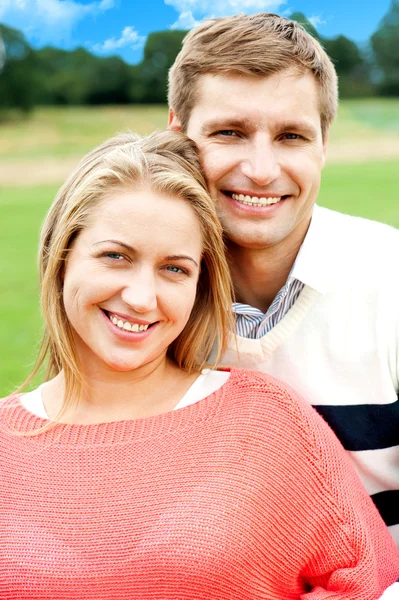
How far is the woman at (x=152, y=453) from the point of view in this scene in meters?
2.11

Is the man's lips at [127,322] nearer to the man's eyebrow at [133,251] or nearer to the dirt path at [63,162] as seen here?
the man's eyebrow at [133,251]

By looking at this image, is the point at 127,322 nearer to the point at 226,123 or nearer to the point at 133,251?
the point at 133,251

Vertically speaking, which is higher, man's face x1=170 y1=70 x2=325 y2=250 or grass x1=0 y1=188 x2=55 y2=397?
man's face x1=170 y1=70 x2=325 y2=250

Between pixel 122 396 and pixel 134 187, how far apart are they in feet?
1.92

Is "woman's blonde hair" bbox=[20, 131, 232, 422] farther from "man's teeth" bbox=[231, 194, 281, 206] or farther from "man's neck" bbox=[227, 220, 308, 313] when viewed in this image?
"man's neck" bbox=[227, 220, 308, 313]

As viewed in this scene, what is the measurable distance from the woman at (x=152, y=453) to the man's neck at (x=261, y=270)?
1.15 feet

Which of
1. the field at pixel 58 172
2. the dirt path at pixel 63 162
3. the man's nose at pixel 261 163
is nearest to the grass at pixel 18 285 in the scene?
the field at pixel 58 172

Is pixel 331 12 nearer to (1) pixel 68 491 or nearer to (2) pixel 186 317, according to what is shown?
(2) pixel 186 317

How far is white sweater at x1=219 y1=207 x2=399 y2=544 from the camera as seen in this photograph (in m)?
2.62

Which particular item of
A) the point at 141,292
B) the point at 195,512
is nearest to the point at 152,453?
the point at 195,512

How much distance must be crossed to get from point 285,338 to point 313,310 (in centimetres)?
12

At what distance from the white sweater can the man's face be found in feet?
0.59

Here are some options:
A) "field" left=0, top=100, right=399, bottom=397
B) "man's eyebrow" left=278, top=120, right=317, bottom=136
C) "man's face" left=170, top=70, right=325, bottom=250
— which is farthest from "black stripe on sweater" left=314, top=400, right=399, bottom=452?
"field" left=0, top=100, right=399, bottom=397

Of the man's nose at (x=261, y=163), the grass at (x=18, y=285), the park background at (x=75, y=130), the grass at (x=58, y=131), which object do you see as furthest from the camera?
the grass at (x=58, y=131)
